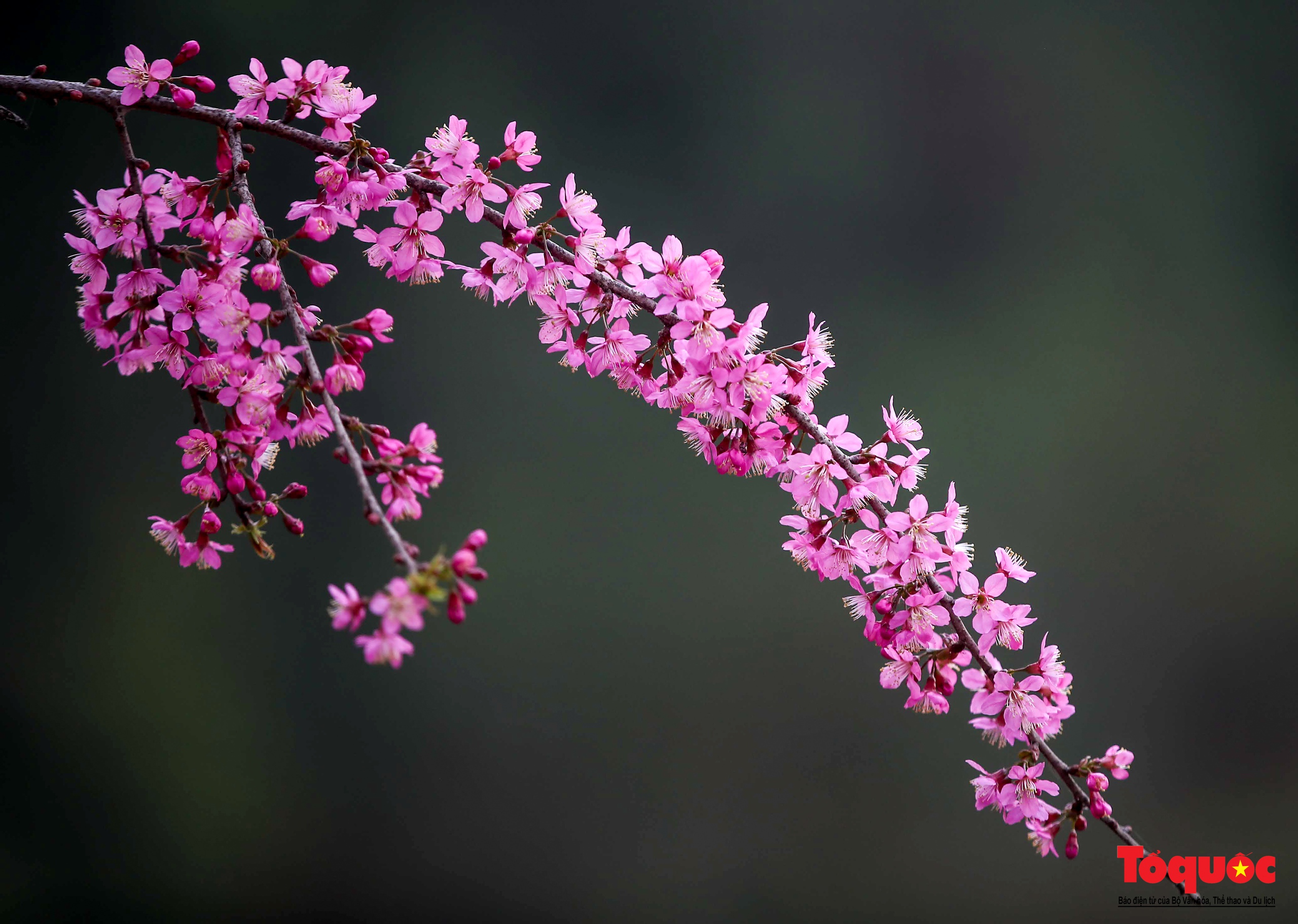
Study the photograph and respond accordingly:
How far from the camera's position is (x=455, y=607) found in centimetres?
65

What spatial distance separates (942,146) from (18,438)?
2.95 metres

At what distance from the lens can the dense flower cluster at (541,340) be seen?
0.84m

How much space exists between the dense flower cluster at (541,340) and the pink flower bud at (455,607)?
16 cm

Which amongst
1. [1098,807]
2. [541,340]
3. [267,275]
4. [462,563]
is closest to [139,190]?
[267,275]

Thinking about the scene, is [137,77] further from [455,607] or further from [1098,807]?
[1098,807]

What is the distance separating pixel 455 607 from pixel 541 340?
0.39 meters

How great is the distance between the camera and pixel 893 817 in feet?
8.34

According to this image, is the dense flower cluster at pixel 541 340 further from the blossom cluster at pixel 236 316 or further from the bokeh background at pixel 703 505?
the bokeh background at pixel 703 505

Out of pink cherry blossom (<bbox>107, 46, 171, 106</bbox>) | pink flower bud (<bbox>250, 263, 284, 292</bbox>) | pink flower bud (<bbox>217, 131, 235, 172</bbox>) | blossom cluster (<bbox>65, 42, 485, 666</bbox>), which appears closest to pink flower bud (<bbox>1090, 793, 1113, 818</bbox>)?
blossom cluster (<bbox>65, 42, 485, 666</bbox>)

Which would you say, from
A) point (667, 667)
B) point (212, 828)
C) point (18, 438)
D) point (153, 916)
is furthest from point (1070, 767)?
point (18, 438)

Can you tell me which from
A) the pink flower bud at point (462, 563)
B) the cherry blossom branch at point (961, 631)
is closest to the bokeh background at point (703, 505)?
the cherry blossom branch at point (961, 631)

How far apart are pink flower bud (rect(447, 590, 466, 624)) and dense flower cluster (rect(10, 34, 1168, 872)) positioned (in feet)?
0.53

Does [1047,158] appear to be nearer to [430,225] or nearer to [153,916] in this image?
[430,225]

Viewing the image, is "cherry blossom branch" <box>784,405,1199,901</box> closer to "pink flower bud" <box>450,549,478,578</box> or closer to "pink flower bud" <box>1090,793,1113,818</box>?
"pink flower bud" <box>1090,793,1113,818</box>
